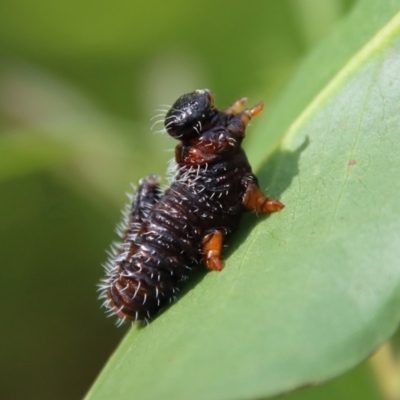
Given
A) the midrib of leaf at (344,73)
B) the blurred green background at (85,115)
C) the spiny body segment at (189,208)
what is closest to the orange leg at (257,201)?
the spiny body segment at (189,208)

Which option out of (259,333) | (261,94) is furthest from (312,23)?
(259,333)

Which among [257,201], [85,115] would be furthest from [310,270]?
[85,115]

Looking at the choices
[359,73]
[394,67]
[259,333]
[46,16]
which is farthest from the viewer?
[46,16]

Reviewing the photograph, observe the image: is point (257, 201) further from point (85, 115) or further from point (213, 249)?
point (85, 115)

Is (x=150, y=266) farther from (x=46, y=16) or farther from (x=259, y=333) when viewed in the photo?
(x=46, y=16)

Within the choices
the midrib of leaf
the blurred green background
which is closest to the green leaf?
the midrib of leaf

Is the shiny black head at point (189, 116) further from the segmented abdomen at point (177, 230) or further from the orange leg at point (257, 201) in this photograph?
the orange leg at point (257, 201)
